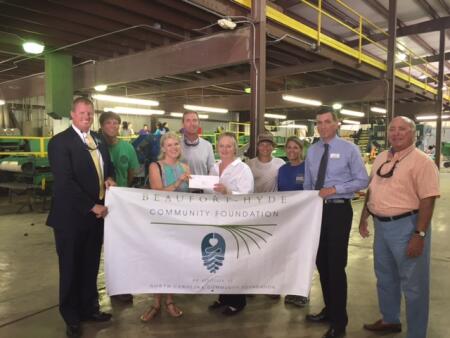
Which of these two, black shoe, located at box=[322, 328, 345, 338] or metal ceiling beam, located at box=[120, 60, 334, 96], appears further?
metal ceiling beam, located at box=[120, 60, 334, 96]

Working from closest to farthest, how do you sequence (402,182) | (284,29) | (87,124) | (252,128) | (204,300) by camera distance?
(402,182) < (87,124) < (204,300) < (252,128) < (284,29)

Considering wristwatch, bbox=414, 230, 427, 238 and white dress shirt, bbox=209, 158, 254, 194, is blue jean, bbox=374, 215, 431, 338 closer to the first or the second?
wristwatch, bbox=414, 230, 427, 238

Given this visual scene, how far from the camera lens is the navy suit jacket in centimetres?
271

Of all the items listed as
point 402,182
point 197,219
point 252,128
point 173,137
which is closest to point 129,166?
point 173,137

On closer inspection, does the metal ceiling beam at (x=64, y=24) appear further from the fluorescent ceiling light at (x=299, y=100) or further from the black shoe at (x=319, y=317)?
the black shoe at (x=319, y=317)

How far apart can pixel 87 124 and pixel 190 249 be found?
4.06ft

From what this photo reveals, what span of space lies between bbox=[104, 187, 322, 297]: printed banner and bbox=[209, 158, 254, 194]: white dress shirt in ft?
0.65

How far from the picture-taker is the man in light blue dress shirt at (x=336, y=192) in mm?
2729

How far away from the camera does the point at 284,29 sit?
6.27 m

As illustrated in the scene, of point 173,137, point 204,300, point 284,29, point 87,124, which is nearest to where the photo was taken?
point 87,124

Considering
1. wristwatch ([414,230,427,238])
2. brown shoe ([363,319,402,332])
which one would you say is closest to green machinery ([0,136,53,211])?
brown shoe ([363,319,402,332])

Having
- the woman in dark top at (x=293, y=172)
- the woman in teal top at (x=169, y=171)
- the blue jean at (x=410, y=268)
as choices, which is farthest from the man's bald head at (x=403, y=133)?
the woman in teal top at (x=169, y=171)

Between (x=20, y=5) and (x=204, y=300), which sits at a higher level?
(x=20, y=5)

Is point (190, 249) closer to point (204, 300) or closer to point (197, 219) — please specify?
point (197, 219)
